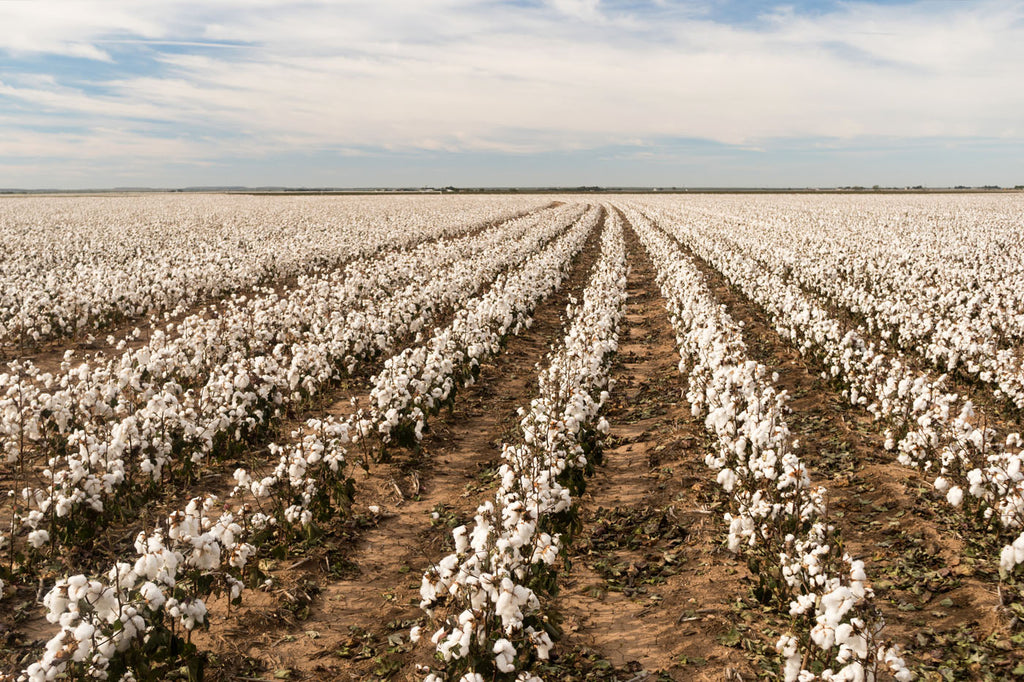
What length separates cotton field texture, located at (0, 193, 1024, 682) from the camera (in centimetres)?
497

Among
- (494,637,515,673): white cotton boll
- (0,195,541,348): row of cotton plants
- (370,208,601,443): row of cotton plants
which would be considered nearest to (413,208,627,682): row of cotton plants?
(494,637,515,673): white cotton boll

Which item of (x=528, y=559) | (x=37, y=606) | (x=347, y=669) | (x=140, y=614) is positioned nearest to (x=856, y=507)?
(x=528, y=559)

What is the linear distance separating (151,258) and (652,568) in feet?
97.6

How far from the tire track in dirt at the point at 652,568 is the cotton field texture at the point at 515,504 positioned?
4 centimetres

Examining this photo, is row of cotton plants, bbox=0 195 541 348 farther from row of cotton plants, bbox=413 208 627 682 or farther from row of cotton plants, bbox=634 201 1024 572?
row of cotton plants, bbox=634 201 1024 572

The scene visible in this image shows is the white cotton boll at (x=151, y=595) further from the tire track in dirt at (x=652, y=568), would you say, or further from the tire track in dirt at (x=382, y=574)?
the tire track in dirt at (x=652, y=568)

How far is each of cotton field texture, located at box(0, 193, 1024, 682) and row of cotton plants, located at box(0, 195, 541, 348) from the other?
0.88 metres

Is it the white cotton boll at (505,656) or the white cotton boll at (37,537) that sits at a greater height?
the white cotton boll at (505,656)

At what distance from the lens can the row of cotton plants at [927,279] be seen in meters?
12.6

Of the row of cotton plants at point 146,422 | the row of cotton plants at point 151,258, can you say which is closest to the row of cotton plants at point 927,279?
the row of cotton plants at point 146,422

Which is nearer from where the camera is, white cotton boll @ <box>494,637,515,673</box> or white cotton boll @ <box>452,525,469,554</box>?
white cotton boll @ <box>494,637,515,673</box>

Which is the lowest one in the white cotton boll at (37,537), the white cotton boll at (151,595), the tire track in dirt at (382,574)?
the tire track in dirt at (382,574)

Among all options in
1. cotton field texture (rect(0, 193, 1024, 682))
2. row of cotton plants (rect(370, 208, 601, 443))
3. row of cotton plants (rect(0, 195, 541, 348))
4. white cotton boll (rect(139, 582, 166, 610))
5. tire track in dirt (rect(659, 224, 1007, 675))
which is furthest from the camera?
row of cotton plants (rect(0, 195, 541, 348))

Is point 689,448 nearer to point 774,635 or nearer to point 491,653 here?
point 774,635
